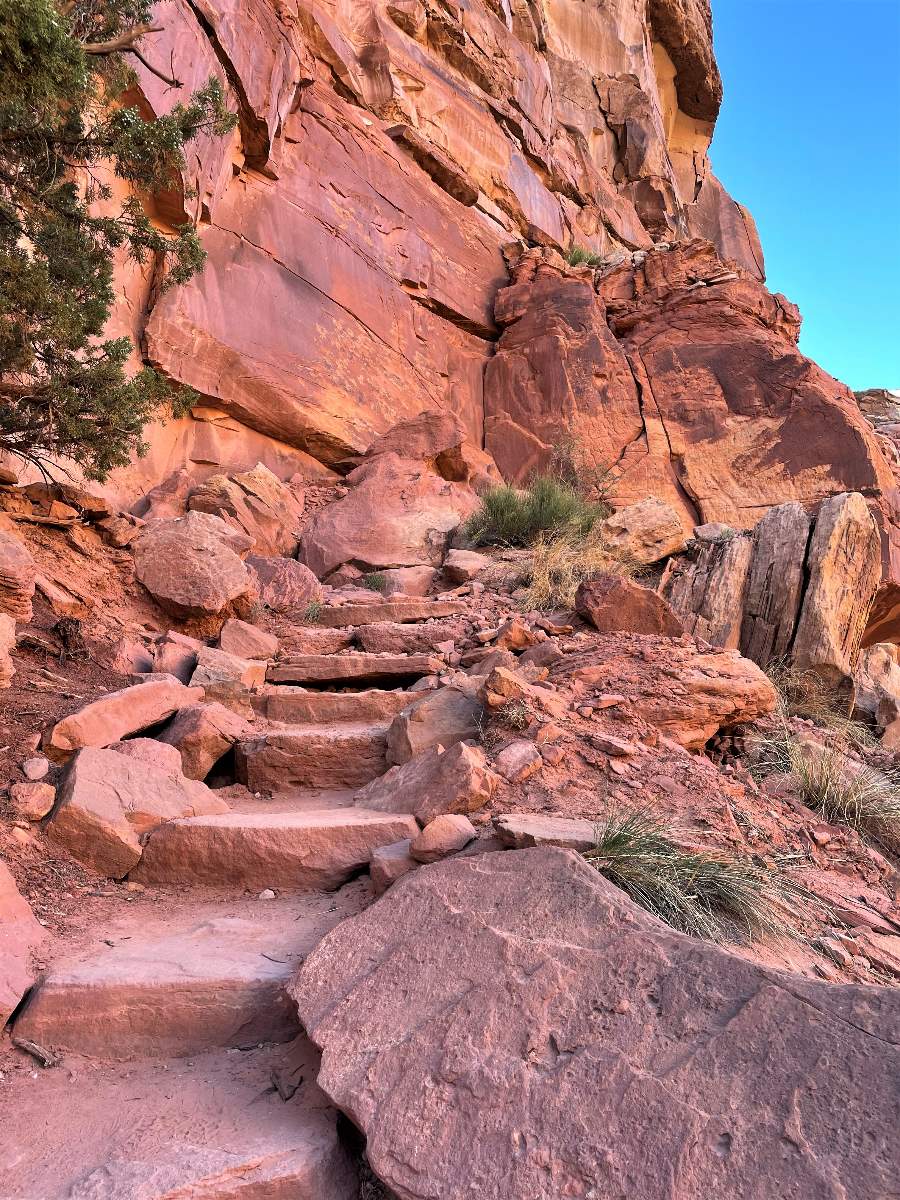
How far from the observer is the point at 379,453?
1184cm

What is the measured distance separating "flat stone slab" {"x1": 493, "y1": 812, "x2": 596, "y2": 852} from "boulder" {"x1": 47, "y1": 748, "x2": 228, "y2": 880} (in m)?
1.55

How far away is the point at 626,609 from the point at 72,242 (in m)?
4.74

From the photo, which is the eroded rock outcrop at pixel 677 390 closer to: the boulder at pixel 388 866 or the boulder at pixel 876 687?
the boulder at pixel 876 687

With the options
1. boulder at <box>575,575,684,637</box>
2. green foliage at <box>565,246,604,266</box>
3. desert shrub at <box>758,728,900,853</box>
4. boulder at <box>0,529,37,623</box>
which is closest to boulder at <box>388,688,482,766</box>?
boulder at <box>575,575,684,637</box>

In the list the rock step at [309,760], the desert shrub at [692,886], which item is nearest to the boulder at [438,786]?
the desert shrub at [692,886]

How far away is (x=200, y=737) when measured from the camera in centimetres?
405

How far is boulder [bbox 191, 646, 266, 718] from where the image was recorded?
16.1 feet

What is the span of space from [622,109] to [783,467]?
735 inches

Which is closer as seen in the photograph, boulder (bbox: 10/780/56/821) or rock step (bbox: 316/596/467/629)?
boulder (bbox: 10/780/56/821)

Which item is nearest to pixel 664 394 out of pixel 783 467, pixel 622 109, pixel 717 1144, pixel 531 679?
pixel 783 467

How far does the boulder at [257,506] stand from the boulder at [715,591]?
5044 mm

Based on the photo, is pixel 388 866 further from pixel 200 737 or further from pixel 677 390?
pixel 677 390

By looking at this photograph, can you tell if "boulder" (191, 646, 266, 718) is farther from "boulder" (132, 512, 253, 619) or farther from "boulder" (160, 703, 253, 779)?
"boulder" (132, 512, 253, 619)

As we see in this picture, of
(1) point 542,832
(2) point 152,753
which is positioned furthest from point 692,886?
(2) point 152,753
